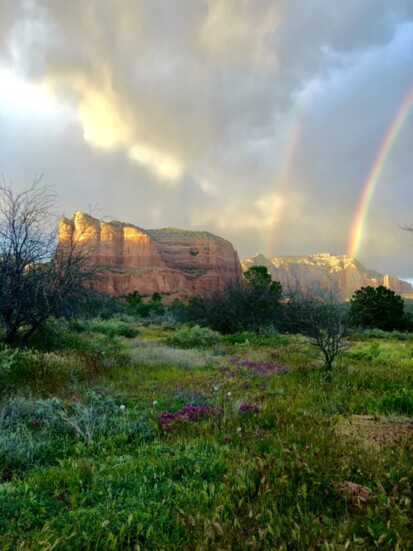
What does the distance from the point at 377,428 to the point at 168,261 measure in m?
139

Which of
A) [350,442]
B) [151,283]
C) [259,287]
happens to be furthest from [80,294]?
[151,283]

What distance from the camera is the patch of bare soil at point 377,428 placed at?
4.65m

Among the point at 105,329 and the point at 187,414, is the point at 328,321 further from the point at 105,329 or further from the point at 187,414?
the point at 105,329

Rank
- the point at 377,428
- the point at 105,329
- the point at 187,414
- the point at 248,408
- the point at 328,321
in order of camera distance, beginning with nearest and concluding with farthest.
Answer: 1. the point at 377,428
2. the point at 187,414
3. the point at 248,408
4. the point at 328,321
5. the point at 105,329

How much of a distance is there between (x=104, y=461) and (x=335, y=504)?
2.52 metres

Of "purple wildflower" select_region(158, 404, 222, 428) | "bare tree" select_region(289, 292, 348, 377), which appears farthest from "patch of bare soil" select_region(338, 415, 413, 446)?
"bare tree" select_region(289, 292, 348, 377)

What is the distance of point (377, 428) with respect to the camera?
527 centimetres

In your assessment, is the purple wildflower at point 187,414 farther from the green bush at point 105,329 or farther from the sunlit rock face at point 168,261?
the sunlit rock face at point 168,261

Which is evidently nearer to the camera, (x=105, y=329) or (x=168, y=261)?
(x=105, y=329)

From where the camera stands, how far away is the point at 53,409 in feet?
19.1

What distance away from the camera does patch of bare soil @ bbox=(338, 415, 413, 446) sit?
4648mm

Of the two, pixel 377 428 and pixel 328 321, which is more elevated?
pixel 328 321

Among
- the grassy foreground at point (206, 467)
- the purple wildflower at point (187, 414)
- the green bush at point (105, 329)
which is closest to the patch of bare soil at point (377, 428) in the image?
the grassy foreground at point (206, 467)

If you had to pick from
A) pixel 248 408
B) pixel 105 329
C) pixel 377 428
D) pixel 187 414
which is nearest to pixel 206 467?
pixel 187 414
